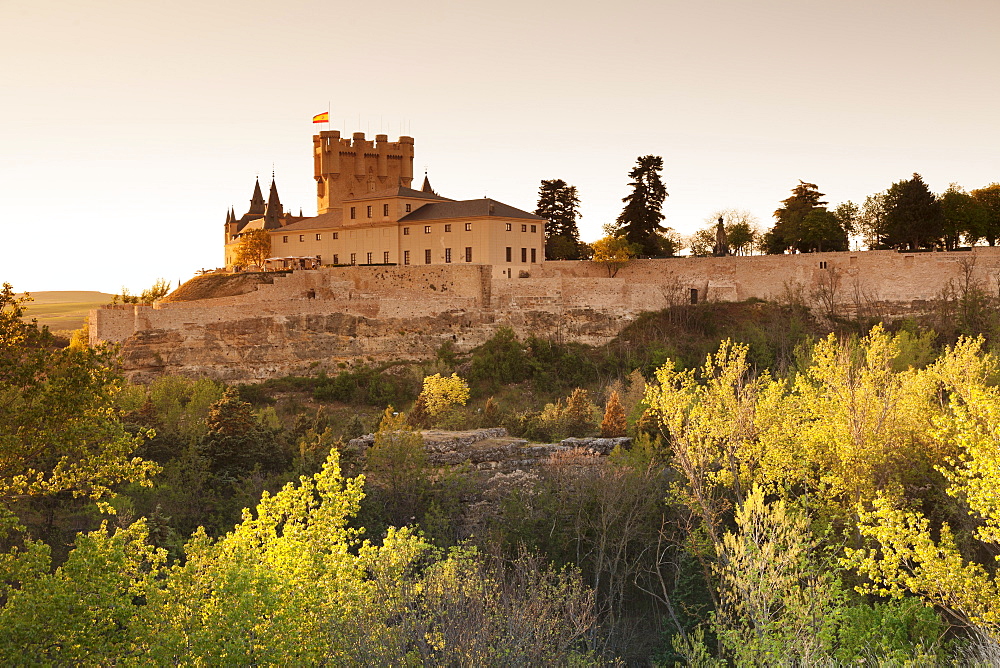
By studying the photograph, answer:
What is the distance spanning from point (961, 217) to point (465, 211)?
91.6 feet

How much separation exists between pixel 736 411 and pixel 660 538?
4.01m

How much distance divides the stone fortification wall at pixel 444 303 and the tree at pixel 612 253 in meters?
0.43

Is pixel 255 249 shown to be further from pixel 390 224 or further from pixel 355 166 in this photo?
pixel 390 224

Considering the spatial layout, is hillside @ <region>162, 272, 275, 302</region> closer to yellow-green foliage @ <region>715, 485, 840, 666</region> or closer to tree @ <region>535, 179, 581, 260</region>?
tree @ <region>535, 179, 581, 260</region>

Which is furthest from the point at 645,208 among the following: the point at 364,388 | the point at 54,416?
the point at 54,416

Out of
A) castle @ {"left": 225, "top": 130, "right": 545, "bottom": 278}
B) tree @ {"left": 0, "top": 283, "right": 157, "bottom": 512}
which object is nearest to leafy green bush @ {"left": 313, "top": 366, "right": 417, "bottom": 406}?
castle @ {"left": 225, "top": 130, "right": 545, "bottom": 278}

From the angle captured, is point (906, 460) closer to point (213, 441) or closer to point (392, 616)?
point (392, 616)

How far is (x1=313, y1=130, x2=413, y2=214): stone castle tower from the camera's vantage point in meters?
55.7

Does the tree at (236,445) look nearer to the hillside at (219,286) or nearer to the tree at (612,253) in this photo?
the hillside at (219,286)

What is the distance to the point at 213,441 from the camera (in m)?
26.8

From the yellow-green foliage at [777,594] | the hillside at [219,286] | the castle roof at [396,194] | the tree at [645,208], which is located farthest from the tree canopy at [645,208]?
the yellow-green foliage at [777,594]

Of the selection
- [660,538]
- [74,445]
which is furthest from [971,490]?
[74,445]

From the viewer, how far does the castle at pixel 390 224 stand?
4722cm

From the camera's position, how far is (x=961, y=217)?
50.7m
